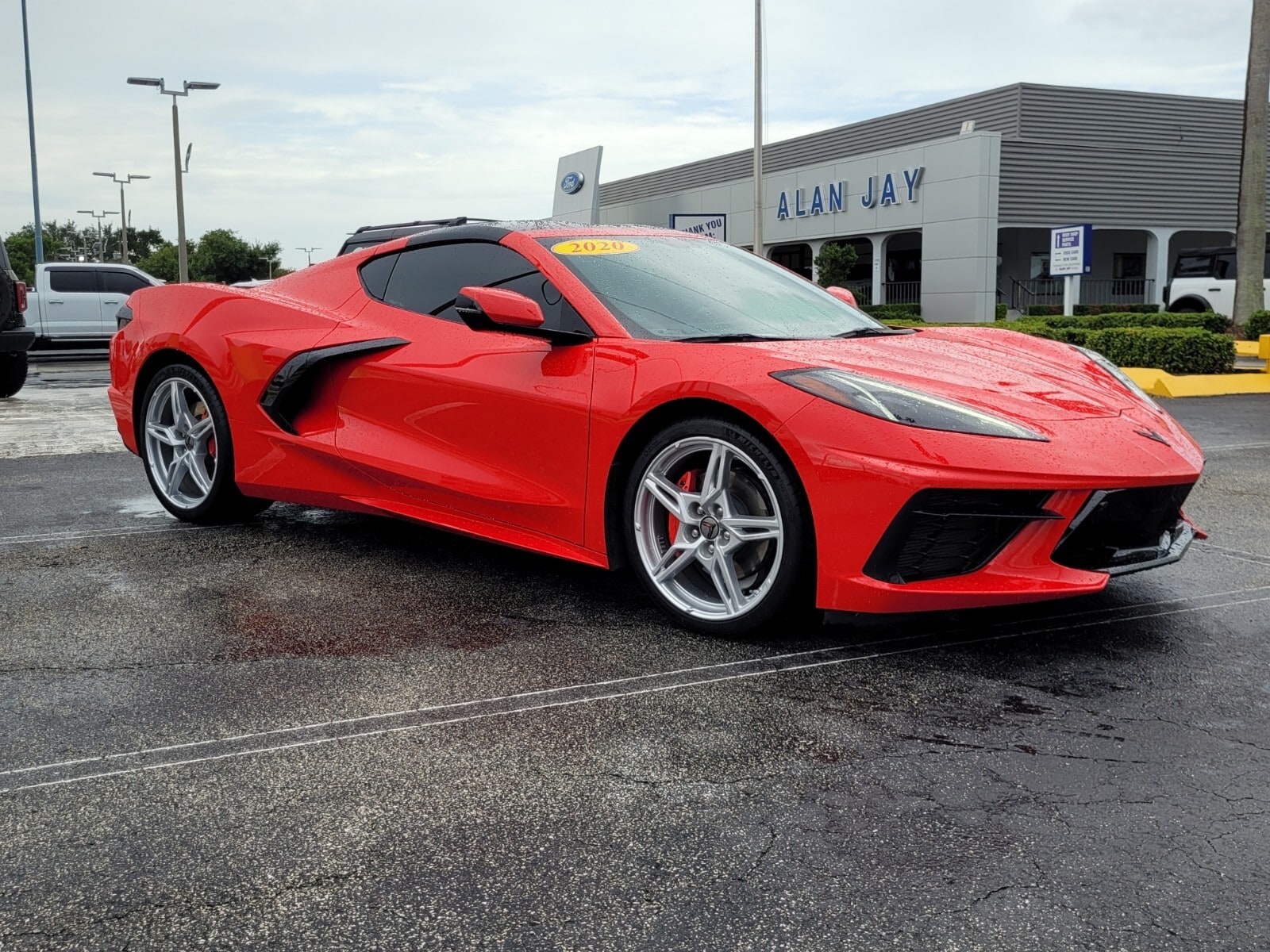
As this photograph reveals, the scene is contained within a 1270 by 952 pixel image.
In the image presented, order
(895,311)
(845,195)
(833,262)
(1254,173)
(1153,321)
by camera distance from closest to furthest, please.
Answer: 1. (1254,173)
2. (1153,321)
3. (895,311)
4. (833,262)
5. (845,195)

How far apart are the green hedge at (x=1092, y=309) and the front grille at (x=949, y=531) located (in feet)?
88.7

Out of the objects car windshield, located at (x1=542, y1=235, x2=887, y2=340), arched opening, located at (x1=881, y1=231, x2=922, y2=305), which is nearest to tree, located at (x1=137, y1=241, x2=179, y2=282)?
arched opening, located at (x1=881, y1=231, x2=922, y2=305)

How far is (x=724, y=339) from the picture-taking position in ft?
13.4

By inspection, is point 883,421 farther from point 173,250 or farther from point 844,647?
point 173,250

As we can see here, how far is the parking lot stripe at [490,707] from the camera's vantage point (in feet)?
9.28

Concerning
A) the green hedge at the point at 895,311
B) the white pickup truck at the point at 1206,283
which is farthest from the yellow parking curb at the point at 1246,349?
the green hedge at the point at 895,311

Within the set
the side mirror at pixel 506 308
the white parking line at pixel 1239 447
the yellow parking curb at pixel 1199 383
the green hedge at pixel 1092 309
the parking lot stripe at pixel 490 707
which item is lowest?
the parking lot stripe at pixel 490 707

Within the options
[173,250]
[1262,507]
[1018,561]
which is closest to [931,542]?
[1018,561]

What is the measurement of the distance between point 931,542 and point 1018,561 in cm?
26

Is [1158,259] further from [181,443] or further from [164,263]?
[164,263]

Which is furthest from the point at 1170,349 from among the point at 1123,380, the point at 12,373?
the point at 12,373

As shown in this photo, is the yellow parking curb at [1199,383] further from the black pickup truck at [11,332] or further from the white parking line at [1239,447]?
the black pickup truck at [11,332]

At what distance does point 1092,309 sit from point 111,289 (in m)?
22.7

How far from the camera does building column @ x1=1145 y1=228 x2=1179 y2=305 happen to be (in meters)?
34.0
